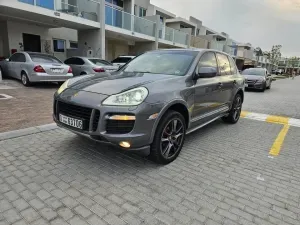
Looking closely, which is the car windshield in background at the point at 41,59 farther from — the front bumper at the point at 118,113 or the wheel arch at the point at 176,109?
the wheel arch at the point at 176,109

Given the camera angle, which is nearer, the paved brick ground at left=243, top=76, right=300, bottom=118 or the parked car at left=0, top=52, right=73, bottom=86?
the paved brick ground at left=243, top=76, right=300, bottom=118

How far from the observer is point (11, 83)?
10.1 meters

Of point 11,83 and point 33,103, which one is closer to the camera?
point 33,103

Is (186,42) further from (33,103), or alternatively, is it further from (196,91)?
(196,91)

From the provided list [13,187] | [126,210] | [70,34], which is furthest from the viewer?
[70,34]

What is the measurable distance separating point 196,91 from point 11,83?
938cm

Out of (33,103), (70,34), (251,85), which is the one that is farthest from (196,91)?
(70,34)

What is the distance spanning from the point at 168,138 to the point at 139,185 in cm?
86

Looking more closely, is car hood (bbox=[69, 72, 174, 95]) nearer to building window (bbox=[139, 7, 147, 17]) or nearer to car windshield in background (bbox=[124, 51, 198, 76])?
car windshield in background (bbox=[124, 51, 198, 76])

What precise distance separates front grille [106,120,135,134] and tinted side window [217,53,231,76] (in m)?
2.95

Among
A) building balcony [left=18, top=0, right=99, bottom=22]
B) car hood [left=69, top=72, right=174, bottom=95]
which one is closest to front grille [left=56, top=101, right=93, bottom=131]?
car hood [left=69, top=72, right=174, bottom=95]

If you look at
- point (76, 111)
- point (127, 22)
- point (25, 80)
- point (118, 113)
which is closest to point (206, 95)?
point (118, 113)

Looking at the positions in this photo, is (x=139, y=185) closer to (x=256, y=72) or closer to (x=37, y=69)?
(x=37, y=69)

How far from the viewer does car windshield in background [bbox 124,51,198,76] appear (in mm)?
3904
